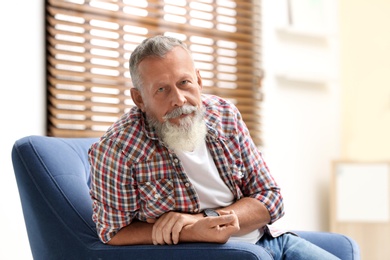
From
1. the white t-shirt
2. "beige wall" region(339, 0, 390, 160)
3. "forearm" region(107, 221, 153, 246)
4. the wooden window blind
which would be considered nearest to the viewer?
"forearm" region(107, 221, 153, 246)

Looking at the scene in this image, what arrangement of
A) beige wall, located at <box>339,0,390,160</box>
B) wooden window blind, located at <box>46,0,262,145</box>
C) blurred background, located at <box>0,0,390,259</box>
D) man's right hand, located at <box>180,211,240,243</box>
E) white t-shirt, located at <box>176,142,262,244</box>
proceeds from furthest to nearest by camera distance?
beige wall, located at <box>339,0,390,160</box>
blurred background, located at <box>0,0,390,259</box>
wooden window blind, located at <box>46,0,262,145</box>
white t-shirt, located at <box>176,142,262,244</box>
man's right hand, located at <box>180,211,240,243</box>

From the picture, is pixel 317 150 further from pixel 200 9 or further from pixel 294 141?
pixel 200 9

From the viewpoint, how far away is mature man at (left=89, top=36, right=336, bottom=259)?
1.90 meters

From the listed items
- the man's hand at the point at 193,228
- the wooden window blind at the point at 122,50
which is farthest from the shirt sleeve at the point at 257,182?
the wooden window blind at the point at 122,50

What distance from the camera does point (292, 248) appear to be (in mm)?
2131

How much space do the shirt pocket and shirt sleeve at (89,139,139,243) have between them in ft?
0.10

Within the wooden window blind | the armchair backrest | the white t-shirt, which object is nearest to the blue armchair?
the armchair backrest

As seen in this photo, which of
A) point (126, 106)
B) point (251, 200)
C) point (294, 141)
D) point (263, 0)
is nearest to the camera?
point (251, 200)

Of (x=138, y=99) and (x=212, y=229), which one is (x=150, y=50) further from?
(x=212, y=229)

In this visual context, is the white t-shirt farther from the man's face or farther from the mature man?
the man's face

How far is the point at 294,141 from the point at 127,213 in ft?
9.16

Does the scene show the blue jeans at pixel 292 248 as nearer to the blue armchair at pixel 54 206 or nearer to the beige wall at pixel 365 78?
the blue armchair at pixel 54 206

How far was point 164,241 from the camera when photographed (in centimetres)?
184

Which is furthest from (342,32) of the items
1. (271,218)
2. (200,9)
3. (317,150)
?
(271,218)
